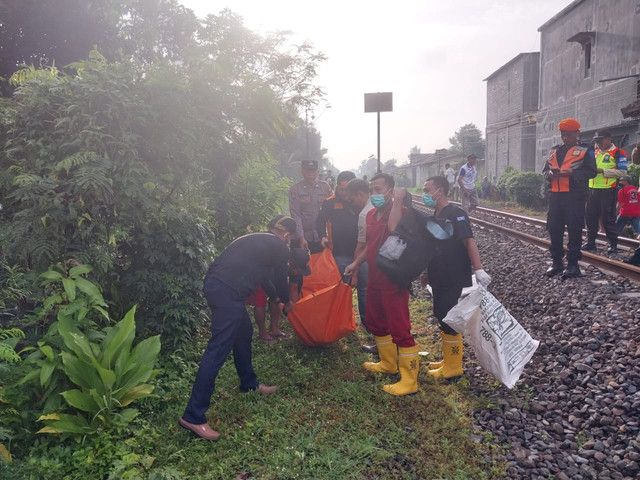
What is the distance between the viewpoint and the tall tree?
234 feet

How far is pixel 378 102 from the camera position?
1038cm

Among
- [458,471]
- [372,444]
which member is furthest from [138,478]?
[458,471]

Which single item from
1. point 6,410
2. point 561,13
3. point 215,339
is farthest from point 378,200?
point 561,13

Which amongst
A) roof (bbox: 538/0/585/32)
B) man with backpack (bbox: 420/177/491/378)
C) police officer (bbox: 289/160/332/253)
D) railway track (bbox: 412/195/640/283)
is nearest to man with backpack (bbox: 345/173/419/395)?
man with backpack (bbox: 420/177/491/378)

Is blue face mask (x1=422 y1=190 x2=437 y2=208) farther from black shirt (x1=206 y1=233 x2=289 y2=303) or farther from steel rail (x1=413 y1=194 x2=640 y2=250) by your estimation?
steel rail (x1=413 y1=194 x2=640 y2=250)

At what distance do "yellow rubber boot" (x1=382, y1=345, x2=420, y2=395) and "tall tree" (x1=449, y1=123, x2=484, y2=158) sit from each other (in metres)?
58.2

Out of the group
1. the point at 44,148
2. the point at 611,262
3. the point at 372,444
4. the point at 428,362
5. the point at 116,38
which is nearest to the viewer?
the point at 372,444

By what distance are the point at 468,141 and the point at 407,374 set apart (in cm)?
7910

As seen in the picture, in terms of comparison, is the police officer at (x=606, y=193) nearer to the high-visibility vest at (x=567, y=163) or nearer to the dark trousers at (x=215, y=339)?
the high-visibility vest at (x=567, y=163)

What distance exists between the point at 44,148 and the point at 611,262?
294 inches

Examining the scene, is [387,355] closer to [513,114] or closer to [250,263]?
[250,263]

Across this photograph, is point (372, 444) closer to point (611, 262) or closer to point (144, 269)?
point (144, 269)

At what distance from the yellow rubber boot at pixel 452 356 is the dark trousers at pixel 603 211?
5.94m

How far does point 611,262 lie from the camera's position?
697 centimetres
